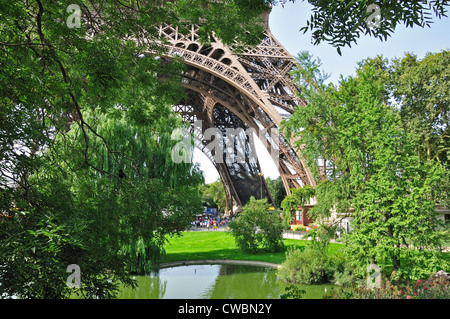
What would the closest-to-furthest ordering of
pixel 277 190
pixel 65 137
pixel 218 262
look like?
pixel 65 137, pixel 218 262, pixel 277 190

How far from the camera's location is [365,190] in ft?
31.8

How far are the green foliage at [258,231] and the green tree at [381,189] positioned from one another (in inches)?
329

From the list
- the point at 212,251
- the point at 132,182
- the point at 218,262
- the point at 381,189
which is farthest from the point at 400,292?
the point at 212,251

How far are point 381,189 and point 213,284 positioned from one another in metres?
6.98

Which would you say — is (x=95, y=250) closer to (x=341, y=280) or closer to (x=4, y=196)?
(x=4, y=196)

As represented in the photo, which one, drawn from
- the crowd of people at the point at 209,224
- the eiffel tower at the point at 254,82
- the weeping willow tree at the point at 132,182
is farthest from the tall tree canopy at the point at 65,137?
the crowd of people at the point at 209,224

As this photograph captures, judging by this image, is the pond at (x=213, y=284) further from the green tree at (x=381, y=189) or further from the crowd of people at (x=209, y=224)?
the crowd of people at (x=209, y=224)

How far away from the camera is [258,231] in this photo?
1969 centimetres

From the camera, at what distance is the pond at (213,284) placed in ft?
36.2

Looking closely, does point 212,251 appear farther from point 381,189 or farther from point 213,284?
point 381,189

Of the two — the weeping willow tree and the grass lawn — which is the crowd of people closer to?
Answer: the grass lawn

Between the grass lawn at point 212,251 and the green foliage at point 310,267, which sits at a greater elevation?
the green foliage at point 310,267

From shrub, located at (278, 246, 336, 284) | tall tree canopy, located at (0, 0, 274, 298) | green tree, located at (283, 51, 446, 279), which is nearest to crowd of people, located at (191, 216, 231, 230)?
shrub, located at (278, 246, 336, 284)

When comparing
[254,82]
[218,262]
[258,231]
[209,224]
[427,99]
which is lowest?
[218,262]
